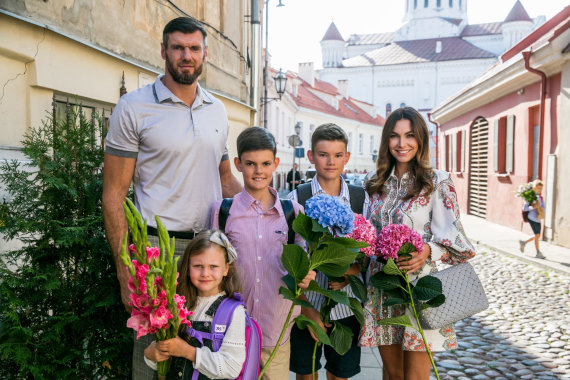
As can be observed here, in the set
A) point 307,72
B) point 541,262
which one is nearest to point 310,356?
point 541,262

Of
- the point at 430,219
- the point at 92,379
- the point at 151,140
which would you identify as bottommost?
the point at 92,379

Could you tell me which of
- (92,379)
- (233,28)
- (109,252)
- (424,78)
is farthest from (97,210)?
(424,78)

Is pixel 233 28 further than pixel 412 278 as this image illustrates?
Yes

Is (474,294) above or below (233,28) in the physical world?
below

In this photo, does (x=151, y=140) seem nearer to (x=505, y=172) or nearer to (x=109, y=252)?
(x=109, y=252)

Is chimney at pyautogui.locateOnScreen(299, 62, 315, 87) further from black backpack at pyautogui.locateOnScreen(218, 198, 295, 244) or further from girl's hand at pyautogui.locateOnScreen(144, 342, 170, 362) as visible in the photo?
girl's hand at pyautogui.locateOnScreen(144, 342, 170, 362)

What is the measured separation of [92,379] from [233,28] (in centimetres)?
962

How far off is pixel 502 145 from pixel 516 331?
11.6m

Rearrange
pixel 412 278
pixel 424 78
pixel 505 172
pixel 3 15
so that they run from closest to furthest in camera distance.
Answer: pixel 412 278 < pixel 3 15 < pixel 505 172 < pixel 424 78

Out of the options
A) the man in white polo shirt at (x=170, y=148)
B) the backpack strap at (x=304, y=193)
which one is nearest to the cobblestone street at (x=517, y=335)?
the backpack strap at (x=304, y=193)

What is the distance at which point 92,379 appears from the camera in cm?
274

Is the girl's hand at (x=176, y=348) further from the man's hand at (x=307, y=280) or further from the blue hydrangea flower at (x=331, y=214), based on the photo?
the blue hydrangea flower at (x=331, y=214)

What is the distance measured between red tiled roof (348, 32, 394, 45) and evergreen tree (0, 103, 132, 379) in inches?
3443

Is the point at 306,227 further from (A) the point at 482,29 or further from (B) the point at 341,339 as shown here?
(A) the point at 482,29
